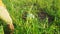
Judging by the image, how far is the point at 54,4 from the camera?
3.92 m

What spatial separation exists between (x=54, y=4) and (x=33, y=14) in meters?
0.48

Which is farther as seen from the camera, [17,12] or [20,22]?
[17,12]

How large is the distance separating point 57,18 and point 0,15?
3.46 feet

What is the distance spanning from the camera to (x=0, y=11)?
9.46 feet

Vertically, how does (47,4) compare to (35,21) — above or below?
above

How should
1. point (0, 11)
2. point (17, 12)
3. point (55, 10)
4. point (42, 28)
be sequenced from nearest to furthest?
point (0, 11) → point (42, 28) → point (17, 12) → point (55, 10)

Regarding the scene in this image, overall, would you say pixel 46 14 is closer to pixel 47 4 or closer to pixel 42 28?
pixel 47 4

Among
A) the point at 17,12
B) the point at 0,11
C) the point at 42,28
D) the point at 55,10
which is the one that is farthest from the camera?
the point at 55,10

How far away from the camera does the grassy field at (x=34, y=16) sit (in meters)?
3.27

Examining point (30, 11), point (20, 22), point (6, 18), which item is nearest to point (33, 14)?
point (30, 11)

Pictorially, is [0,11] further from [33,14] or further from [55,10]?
[55,10]

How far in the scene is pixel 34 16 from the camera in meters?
3.59

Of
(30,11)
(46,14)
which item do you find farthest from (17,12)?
(46,14)

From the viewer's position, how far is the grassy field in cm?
327
